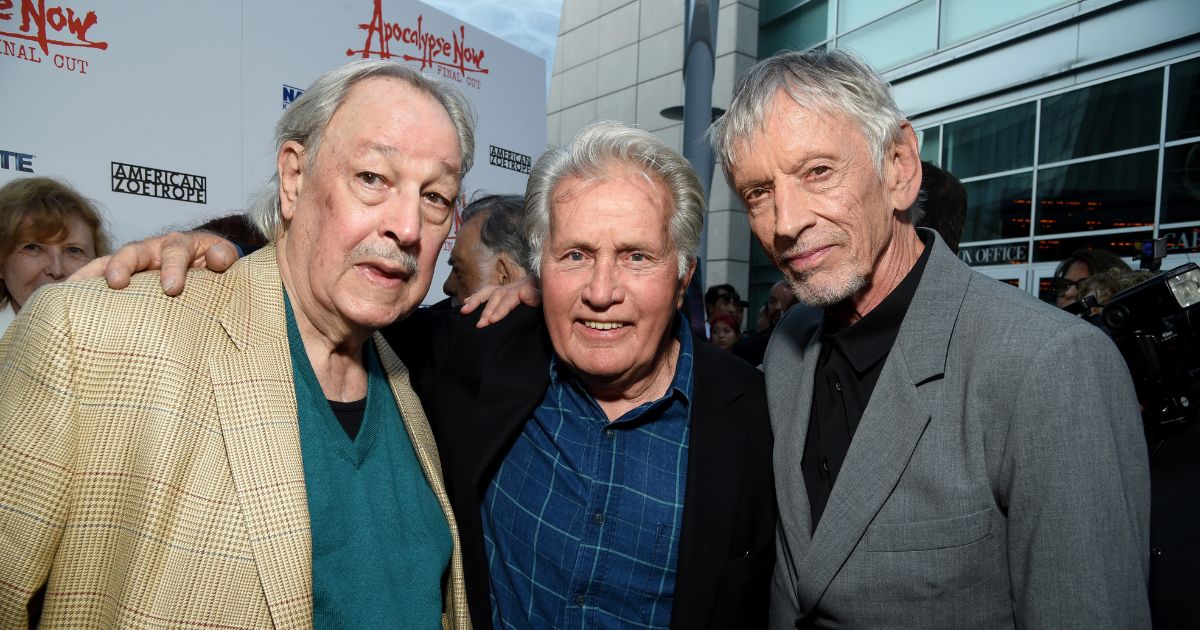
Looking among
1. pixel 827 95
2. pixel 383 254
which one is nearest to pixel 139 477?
pixel 383 254

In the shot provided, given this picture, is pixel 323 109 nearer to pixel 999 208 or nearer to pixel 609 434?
pixel 609 434

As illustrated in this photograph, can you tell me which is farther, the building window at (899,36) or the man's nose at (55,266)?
the building window at (899,36)

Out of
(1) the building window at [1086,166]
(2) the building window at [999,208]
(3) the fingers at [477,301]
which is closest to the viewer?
(3) the fingers at [477,301]

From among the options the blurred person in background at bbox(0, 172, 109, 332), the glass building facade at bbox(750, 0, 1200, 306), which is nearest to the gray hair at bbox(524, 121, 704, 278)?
the blurred person in background at bbox(0, 172, 109, 332)

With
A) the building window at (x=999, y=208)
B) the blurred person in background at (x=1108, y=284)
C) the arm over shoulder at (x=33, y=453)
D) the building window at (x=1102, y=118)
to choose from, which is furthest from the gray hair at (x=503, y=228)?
the building window at (x=1102, y=118)

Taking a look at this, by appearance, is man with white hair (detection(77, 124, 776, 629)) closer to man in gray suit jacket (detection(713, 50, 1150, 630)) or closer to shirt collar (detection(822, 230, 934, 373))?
man in gray suit jacket (detection(713, 50, 1150, 630))

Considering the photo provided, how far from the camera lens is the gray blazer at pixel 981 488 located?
4.34ft

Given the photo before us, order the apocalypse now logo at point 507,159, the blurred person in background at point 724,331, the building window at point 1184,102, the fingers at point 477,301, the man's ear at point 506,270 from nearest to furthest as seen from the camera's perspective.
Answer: the fingers at point 477,301 < the man's ear at point 506,270 < the apocalypse now logo at point 507,159 < the blurred person in background at point 724,331 < the building window at point 1184,102

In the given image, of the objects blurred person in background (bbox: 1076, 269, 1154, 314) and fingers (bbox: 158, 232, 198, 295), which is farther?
A: blurred person in background (bbox: 1076, 269, 1154, 314)

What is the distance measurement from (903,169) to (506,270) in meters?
2.20

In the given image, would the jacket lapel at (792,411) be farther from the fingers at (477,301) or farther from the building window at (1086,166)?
the building window at (1086,166)

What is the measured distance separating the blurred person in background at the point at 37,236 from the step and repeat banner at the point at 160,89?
0.24 metres

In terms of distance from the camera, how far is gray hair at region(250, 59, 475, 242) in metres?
1.65

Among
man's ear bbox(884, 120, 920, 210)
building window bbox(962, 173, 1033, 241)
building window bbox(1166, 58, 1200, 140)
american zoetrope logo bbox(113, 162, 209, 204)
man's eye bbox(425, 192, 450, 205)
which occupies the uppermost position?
building window bbox(1166, 58, 1200, 140)
